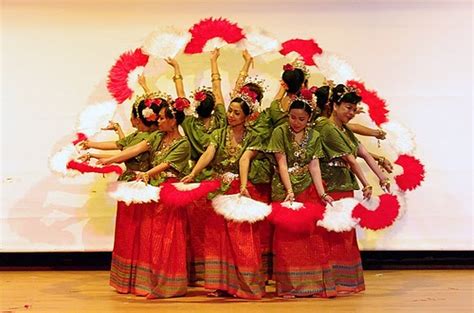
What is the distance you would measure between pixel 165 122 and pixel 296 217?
101 cm

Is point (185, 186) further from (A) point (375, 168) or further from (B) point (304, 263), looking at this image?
(A) point (375, 168)

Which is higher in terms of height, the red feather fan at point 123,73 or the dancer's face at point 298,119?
the red feather fan at point 123,73

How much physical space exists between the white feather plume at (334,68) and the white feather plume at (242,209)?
3.67 ft

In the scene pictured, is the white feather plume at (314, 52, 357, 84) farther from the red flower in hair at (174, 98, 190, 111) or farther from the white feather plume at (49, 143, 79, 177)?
the white feather plume at (49, 143, 79, 177)

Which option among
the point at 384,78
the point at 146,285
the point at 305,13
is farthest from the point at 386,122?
the point at 146,285

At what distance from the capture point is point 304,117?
4.65 m

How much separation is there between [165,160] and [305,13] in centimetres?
183

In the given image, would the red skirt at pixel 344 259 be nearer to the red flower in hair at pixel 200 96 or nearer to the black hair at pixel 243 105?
the black hair at pixel 243 105

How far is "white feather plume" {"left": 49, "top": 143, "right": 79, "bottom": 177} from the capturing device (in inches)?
207

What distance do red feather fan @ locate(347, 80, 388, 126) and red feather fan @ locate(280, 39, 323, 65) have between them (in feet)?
1.08

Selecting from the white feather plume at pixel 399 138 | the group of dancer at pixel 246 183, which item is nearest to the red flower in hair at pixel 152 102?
the group of dancer at pixel 246 183

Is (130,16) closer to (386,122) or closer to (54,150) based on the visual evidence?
(54,150)

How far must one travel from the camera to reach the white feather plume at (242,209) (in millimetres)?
4559

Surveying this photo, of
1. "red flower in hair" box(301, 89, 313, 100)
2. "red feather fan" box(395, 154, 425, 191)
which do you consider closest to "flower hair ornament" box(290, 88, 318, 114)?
"red flower in hair" box(301, 89, 313, 100)
